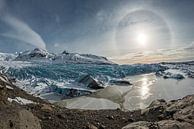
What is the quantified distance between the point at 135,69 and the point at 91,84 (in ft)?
192

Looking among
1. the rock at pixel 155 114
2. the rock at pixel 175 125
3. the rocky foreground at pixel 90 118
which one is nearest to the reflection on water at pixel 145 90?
the rock at pixel 155 114

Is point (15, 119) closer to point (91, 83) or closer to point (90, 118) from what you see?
point (90, 118)

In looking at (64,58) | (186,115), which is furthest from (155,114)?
(64,58)

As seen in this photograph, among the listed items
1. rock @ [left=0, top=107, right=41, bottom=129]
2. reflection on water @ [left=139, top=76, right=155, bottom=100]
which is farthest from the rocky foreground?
reflection on water @ [left=139, top=76, right=155, bottom=100]

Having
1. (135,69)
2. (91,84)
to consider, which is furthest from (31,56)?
(91,84)

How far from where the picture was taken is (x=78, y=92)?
50156 mm

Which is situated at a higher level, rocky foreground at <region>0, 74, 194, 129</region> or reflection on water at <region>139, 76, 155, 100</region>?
rocky foreground at <region>0, 74, 194, 129</region>

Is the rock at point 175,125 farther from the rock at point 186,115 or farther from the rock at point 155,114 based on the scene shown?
the rock at point 155,114

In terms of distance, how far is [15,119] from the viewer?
8.61m

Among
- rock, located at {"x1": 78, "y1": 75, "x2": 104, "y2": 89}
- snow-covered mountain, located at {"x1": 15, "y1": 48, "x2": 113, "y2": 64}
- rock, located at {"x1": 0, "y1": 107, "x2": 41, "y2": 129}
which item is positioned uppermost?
snow-covered mountain, located at {"x1": 15, "y1": 48, "x2": 113, "y2": 64}

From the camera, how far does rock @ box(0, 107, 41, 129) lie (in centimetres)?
834

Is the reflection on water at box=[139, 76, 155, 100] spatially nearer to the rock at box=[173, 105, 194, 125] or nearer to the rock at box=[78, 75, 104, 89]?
the rock at box=[78, 75, 104, 89]

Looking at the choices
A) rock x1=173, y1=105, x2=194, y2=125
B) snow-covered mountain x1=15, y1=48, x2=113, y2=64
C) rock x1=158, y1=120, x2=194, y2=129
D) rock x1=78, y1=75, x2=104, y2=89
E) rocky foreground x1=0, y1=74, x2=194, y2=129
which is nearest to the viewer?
rocky foreground x1=0, y1=74, x2=194, y2=129

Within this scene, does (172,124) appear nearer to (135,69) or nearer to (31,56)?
(135,69)
